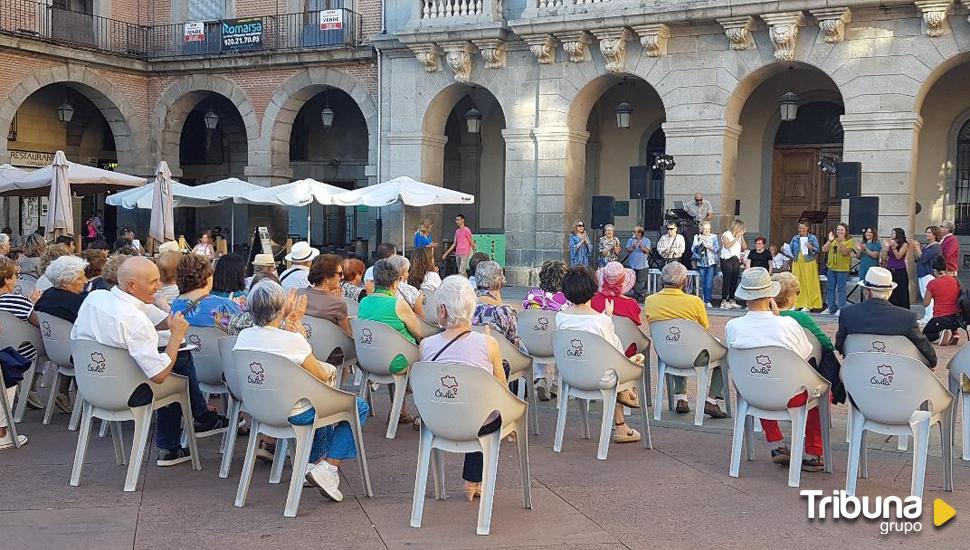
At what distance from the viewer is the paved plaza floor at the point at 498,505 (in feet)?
16.4

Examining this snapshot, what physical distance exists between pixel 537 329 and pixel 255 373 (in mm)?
3071

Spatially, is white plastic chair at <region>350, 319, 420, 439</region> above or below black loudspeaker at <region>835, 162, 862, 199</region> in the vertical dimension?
below

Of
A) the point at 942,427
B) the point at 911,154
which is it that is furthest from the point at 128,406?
the point at 911,154

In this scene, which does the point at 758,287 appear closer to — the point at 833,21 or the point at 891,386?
the point at 891,386

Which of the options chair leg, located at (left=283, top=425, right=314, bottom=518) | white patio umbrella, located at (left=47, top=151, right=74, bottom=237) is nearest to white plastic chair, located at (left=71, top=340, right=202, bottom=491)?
chair leg, located at (left=283, top=425, right=314, bottom=518)

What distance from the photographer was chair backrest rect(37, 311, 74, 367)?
7293mm

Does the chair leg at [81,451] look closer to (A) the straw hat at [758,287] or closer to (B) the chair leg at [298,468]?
(B) the chair leg at [298,468]

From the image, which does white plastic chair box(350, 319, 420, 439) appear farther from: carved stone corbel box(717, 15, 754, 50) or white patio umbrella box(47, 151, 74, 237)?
carved stone corbel box(717, 15, 754, 50)

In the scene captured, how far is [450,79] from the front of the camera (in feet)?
68.7

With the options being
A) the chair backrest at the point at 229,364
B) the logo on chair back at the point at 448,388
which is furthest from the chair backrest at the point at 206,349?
the logo on chair back at the point at 448,388

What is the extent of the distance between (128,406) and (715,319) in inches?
434

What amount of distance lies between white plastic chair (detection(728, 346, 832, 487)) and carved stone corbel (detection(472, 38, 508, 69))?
14.7 meters

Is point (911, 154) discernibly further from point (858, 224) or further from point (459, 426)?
point (459, 426)

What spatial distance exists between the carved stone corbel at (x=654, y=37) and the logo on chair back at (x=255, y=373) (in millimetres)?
14490
